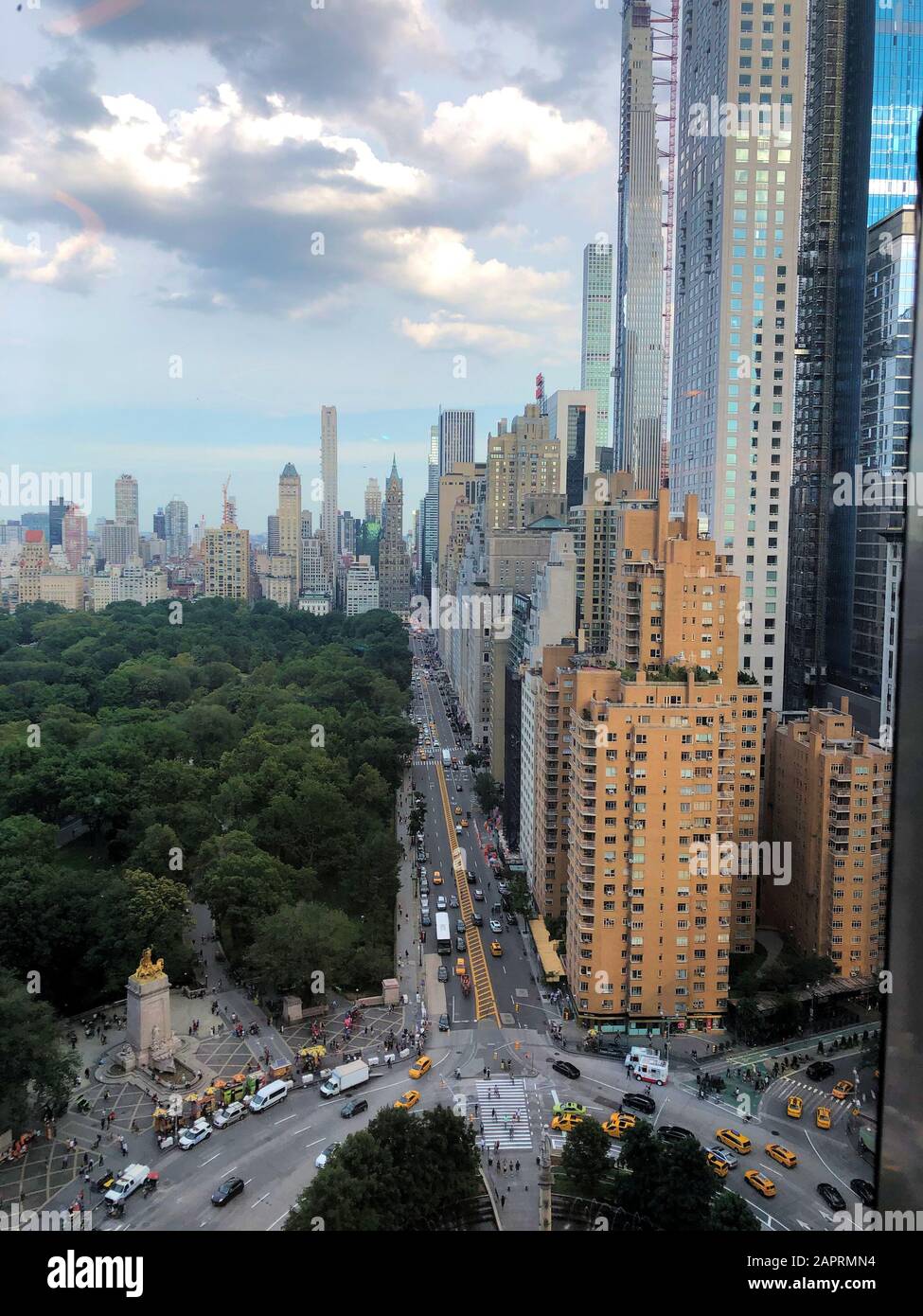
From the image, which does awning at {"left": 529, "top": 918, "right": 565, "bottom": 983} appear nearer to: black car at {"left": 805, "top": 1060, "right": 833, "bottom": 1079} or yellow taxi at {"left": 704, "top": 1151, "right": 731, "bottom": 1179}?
black car at {"left": 805, "top": 1060, "right": 833, "bottom": 1079}

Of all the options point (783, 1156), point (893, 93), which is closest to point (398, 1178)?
point (783, 1156)

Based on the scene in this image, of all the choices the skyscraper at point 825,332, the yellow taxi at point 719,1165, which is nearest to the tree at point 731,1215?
the yellow taxi at point 719,1165

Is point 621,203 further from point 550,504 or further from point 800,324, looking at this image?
Result: point 800,324

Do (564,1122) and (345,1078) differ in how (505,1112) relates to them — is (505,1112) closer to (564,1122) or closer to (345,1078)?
(564,1122)

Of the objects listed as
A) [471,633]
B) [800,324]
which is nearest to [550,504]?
[471,633]

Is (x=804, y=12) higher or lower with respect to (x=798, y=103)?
higher

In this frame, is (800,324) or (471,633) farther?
(471,633)

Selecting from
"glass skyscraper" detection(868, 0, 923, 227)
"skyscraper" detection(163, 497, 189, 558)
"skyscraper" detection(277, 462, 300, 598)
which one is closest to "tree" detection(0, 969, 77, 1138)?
"glass skyscraper" detection(868, 0, 923, 227)
